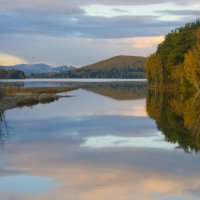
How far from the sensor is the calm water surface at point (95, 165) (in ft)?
52.2

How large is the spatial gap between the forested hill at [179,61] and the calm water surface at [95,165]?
4019 cm

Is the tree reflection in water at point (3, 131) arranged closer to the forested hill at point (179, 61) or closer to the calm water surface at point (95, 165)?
the calm water surface at point (95, 165)

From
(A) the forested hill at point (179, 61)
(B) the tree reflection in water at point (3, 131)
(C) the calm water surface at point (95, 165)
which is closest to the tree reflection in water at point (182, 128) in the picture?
(C) the calm water surface at point (95, 165)

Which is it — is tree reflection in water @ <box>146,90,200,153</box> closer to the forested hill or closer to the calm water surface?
the calm water surface

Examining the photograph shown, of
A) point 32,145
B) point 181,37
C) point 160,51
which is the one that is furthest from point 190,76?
point 32,145

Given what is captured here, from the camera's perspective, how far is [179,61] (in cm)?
9412

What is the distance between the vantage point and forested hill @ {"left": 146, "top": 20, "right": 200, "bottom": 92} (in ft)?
244

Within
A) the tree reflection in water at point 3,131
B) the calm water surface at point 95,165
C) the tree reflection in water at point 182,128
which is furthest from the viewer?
the tree reflection in water at point 3,131

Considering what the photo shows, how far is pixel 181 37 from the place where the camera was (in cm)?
9419

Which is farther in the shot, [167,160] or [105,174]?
[167,160]

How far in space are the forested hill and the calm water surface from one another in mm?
40192

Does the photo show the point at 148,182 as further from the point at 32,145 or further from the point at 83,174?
the point at 32,145

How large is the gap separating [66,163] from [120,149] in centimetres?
482

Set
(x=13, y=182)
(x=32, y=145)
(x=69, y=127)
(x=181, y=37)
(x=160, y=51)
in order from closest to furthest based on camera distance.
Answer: (x=13, y=182), (x=32, y=145), (x=69, y=127), (x=181, y=37), (x=160, y=51)
